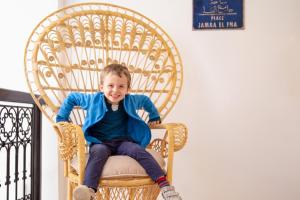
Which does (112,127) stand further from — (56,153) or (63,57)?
(63,57)

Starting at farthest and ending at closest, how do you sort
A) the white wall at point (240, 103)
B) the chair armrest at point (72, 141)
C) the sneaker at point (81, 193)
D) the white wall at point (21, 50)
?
the white wall at point (240, 103)
the white wall at point (21, 50)
the chair armrest at point (72, 141)
the sneaker at point (81, 193)

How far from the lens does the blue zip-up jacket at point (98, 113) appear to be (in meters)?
1.81

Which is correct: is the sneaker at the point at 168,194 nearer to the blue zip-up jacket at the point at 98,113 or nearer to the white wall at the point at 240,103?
the blue zip-up jacket at the point at 98,113

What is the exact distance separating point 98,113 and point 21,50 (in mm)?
971

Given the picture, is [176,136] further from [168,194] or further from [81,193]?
[81,193]

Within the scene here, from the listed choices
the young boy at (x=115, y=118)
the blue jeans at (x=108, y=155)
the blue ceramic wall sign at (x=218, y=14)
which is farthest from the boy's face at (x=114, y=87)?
the blue ceramic wall sign at (x=218, y=14)

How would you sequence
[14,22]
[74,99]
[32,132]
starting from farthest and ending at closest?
[14,22]
[32,132]
[74,99]

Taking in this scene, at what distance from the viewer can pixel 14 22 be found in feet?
7.98

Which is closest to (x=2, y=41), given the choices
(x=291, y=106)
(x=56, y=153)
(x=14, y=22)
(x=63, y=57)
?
(x=14, y=22)

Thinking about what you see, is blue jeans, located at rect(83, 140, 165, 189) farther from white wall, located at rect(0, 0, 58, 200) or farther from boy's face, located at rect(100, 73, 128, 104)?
white wall, located at rect(0, 0, 58, 200)

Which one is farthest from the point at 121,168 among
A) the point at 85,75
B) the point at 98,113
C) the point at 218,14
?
the point at 218,14

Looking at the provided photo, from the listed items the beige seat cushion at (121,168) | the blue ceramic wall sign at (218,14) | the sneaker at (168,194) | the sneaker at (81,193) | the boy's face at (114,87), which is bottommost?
the sneaker at (168,194)

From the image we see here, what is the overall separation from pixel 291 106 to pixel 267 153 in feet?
1.22

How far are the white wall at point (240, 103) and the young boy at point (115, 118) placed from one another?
0.70 m
